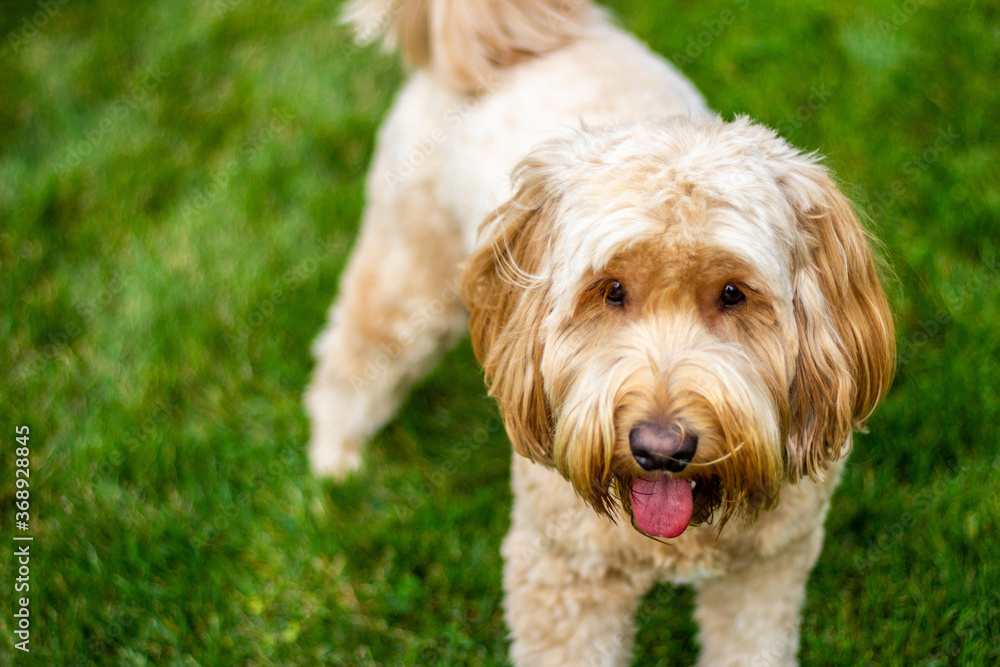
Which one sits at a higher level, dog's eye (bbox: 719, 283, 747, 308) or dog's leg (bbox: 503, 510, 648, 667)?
dog's eye (bbox: 719, 283, 747, 308)

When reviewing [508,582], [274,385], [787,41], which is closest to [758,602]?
[508,582]

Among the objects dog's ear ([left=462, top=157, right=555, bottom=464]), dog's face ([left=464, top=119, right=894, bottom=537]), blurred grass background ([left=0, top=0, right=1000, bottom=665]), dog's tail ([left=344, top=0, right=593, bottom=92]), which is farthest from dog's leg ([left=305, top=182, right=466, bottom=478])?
dog's face ([left=464, top=119, right=894, bottom=537])

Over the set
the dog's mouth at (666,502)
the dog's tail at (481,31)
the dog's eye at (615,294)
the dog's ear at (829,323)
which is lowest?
the dog's mouth at (666,502)

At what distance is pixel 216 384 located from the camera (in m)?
4.08

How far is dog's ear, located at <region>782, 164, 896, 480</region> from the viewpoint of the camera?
6.70ft

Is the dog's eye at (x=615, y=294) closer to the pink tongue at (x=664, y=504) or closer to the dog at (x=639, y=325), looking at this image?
the dog at (x=639, y=325)

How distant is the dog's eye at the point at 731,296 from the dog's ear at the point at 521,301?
44 centimetres

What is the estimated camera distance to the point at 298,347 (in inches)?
168

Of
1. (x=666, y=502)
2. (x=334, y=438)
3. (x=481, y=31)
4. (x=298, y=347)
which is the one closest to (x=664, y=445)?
(x=666, y=502)

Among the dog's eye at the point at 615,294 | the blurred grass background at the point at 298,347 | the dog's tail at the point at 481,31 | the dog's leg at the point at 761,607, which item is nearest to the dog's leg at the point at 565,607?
the dog's leg at the point at 761,607

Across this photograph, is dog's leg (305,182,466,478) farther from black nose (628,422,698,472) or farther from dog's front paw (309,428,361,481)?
black nose (628,422,698,472)

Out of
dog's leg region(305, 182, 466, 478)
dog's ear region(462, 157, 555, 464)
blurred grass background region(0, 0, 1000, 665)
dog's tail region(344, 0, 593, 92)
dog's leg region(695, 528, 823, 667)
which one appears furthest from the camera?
dog's leg region(305, 182, 466, 478)

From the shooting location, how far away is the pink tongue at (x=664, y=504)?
201cm

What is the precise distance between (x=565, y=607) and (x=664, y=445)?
930 millimetres
